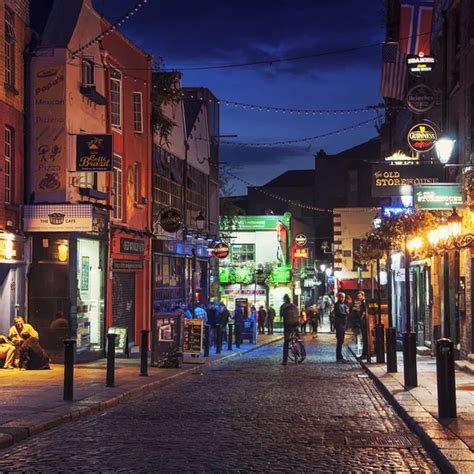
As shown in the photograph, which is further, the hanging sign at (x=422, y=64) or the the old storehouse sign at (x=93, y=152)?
the hanging sign at (x=422, y=64)

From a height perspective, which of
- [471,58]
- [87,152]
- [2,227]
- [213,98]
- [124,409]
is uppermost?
[213,98]

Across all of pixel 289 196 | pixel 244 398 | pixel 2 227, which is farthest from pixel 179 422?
pixel 289 196

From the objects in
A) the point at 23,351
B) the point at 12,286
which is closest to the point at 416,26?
the point at 12,286

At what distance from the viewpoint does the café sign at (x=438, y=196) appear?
1716cm

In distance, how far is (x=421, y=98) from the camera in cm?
2227

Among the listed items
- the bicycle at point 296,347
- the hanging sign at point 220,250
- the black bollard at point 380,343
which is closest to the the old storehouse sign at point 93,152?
the bicycle at point 296,347

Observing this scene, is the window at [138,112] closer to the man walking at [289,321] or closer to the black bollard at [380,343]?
the man walking at [289,321]

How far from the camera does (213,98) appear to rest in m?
42.1

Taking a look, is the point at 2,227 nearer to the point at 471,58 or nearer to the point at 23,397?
the point at 23,397

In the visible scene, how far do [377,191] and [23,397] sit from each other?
9571 millimetres

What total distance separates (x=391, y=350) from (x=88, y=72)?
35.4 ft

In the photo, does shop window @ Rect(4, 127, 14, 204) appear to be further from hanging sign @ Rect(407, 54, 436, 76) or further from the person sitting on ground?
hanging sign @ Rect(407, 54, 436, 76)

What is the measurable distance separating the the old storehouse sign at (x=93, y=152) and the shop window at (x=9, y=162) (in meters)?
1.57

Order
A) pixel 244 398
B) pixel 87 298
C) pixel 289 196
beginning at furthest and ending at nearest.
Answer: pixel 289 196
pixel 87 298
pixel 244 398
